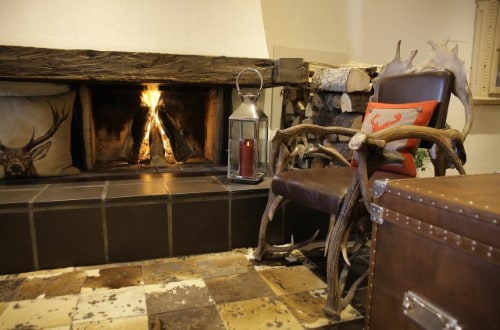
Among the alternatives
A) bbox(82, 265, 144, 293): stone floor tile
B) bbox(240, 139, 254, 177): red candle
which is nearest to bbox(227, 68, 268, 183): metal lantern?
bbox(240, 139, 254, 177): red candle

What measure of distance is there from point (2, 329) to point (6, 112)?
46.4 inches

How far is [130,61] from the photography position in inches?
71.4

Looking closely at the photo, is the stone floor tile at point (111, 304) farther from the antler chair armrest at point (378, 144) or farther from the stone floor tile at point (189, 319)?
the antler chair armrest at point (378, 144)

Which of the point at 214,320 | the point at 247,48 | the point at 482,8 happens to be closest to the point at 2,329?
the point at 214,320

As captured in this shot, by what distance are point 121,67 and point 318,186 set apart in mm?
1141

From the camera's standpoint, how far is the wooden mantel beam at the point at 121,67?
5.55 ft

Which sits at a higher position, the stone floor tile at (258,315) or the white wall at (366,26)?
the white wall at (366,26)

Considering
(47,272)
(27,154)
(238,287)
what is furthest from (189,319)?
(27,154)

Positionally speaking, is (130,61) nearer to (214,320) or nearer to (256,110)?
(256,110)

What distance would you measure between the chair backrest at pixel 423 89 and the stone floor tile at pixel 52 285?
63.9 inches

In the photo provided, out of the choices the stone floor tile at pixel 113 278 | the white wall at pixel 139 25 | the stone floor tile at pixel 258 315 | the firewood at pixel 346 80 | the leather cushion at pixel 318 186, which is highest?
the white wall at pixel 139 25

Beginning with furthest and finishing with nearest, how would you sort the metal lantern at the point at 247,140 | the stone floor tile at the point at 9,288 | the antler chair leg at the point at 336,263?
1. the metal lantern at the point at 247,140
2. the stone floor tile at the point at 9,288
3. the antler chair leg at the point at 336,263

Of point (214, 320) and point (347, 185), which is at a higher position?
point (347, 185)

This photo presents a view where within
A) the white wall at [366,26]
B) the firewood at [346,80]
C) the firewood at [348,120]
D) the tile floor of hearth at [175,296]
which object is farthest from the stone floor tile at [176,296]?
the white wall at [366,26]
